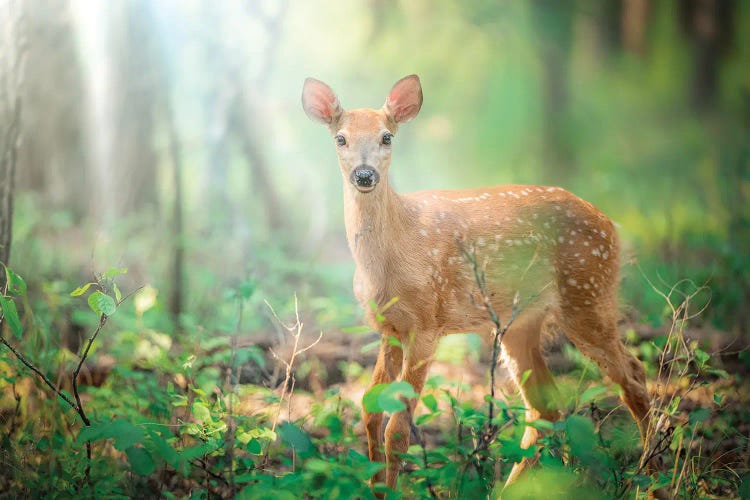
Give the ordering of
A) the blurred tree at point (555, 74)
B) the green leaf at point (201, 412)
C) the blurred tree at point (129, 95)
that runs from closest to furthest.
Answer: the green leaf at point (201, 412)
the blurred tree at point (129, 95)
the blurred tree at point (555, 74)

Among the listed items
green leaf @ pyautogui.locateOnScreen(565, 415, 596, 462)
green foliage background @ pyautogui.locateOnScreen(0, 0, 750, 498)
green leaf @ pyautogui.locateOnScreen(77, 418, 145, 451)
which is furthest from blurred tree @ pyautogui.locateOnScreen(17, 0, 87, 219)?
green leaf @ pyautogui.locateOnScreen(565, 415, 596, 462)

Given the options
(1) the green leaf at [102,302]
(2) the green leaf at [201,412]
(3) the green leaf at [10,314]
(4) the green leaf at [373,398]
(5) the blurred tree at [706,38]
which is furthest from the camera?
(5) the blurred tree at [706,38]

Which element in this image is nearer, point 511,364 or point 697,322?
point 511,364

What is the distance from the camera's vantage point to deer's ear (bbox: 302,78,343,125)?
9.50 feet

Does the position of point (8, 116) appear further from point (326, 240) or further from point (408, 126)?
point (408, 126)

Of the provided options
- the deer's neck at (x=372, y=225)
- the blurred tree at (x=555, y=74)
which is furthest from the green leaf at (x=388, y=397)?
the blurred tree at (x=555, y=74)

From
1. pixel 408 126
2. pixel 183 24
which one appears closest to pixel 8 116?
pixel 183 24

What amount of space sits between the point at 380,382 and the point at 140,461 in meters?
1.17

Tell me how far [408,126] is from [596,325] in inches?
230

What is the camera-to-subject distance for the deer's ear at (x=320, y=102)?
2896 mm

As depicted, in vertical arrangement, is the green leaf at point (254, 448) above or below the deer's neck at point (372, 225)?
below

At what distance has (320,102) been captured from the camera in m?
A: 2.93

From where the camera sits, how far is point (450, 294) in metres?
2.94

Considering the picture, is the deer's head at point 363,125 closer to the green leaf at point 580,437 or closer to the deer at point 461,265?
the deer at point 461,265
